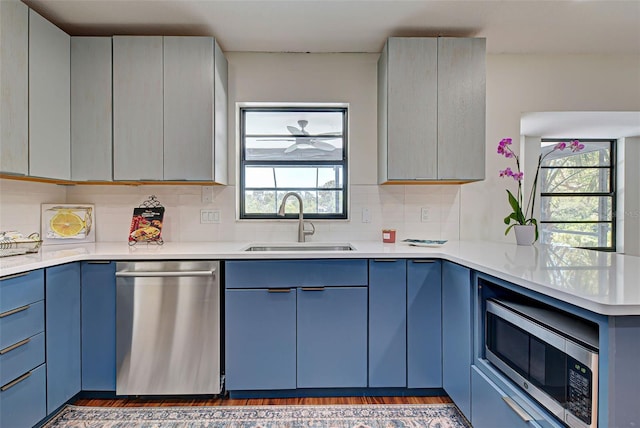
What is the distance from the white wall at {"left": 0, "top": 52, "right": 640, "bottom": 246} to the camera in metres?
2.56

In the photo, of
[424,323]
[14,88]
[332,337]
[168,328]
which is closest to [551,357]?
[424,323]

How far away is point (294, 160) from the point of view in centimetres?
271

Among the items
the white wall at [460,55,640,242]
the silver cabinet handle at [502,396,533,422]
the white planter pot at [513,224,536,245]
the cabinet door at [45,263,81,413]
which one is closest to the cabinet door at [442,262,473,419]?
the silver cabinet handle at [502,396,533,422]

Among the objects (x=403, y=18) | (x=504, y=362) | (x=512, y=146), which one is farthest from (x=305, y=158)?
(x=504, y=362)

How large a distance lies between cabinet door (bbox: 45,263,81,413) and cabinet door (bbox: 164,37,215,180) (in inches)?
33.1

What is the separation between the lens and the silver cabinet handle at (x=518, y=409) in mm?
1186

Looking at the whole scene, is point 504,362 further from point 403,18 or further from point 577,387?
point 403,18

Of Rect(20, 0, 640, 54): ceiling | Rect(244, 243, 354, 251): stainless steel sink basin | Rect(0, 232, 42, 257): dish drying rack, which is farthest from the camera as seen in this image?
Rect(244, 243, 354, 251): stainless steel sink basin

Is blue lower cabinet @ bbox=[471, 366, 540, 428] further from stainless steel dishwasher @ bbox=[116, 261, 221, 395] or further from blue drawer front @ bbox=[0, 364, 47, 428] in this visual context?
blue drawer front @ bbox=[0, 364, 47, 428]

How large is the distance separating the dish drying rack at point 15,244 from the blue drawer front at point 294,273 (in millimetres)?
1104

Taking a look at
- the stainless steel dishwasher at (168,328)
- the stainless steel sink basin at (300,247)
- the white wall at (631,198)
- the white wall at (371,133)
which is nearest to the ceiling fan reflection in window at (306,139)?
the white wall at (371,133)

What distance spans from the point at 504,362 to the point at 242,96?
94.2 inches

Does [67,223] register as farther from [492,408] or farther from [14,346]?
[492,408]

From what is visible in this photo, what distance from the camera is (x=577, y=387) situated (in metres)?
1.01
